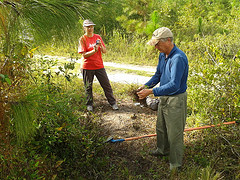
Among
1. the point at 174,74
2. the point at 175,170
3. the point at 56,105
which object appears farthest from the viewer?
the point at 175,170

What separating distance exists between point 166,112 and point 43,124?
1.55 m

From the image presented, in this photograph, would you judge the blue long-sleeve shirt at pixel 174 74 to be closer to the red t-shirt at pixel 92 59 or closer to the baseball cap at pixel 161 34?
the baseball cap at pixel 161 34

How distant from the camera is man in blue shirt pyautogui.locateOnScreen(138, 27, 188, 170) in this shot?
125 inches

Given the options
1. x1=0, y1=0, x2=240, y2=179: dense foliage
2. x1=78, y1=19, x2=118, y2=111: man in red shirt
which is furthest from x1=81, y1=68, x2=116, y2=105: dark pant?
x1=0, y1=0, x2=240, y2=179: dense foliage

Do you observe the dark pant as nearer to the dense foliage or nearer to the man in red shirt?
the man in red shirt

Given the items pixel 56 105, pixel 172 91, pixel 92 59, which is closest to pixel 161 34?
pixel 172 91

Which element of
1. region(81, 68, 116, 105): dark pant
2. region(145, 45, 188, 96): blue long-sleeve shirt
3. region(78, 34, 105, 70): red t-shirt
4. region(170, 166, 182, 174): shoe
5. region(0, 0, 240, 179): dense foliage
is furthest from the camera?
region(81, 68, 116, 105): dark pant

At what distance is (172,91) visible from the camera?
3205 mm

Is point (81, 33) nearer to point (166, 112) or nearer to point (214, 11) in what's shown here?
point (166, 112)

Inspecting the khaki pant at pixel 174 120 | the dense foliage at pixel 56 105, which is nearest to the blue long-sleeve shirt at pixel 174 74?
the khaki pant at pixel 174 120

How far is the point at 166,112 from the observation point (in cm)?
350

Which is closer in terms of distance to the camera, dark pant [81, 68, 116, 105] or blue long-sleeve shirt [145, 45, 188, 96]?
blue long-sleeve shirt [145, 45, 188, 96]

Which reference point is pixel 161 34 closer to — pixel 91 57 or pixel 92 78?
pixel 91 57

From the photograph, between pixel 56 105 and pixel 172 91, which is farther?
pixel 172 91
